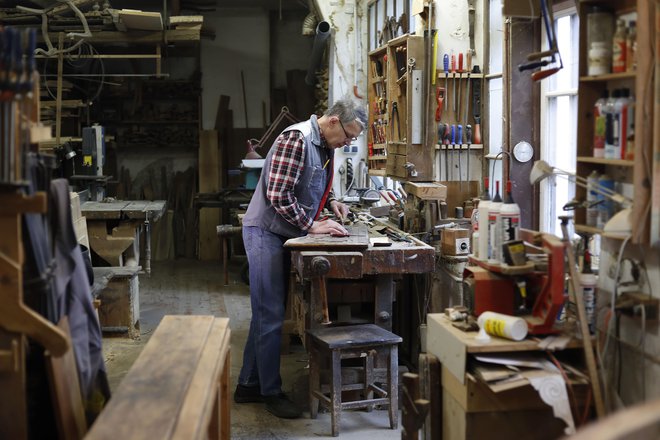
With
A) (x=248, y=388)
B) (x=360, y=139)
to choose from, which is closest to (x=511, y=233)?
(x=248, y=388)

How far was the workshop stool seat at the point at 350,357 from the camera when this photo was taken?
14.7 feet

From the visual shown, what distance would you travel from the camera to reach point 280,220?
189 inches

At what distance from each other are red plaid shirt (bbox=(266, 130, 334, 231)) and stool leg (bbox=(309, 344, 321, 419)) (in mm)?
686

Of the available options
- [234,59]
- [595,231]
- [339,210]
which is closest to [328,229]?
[339,210]

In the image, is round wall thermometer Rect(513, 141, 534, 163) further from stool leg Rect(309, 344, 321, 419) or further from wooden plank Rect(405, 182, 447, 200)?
stool leg Rect(309, 344, 321, 419)

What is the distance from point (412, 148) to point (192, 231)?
5838 mm

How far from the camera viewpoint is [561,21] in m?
4.34

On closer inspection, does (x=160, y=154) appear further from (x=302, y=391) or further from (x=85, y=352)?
(x=85, y=352)

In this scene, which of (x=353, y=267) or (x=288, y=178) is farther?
(x=288, y=178)

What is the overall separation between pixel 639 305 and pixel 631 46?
2.79ft

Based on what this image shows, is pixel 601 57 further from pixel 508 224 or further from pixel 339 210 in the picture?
pixel 339 210

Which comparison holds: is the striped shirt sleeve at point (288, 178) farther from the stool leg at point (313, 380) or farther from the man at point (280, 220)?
the stool leg at point (313, 380)

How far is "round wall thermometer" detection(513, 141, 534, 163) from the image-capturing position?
464 cm

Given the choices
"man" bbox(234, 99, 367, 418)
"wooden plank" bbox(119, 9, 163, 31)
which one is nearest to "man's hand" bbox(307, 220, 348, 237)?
"man" bbox(234, 99, 367, 418)
